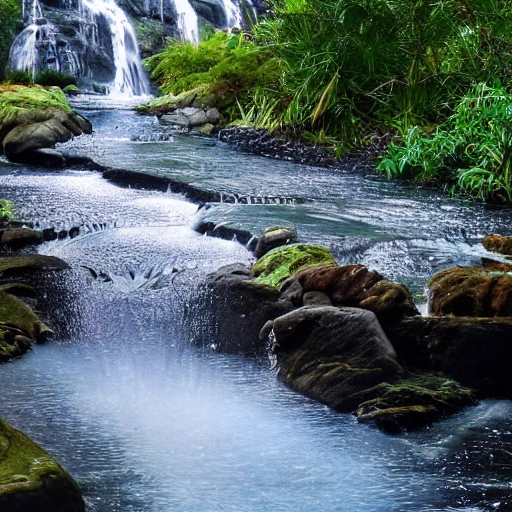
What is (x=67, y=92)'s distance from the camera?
58.2 ft

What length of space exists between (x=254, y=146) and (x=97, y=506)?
28.0ft

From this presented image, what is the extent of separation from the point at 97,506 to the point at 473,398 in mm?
2003

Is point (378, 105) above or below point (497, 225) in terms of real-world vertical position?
above

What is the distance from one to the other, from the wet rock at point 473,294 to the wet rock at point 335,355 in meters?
0.71

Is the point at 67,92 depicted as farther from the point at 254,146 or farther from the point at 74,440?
the point at 74,440

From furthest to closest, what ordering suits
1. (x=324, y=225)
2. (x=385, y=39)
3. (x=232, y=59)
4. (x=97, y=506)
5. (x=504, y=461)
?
(x=232, y=59) → (x=385, y=39) → (x=324, y=225) → (x=504, y=461) → (x=97, y=506)

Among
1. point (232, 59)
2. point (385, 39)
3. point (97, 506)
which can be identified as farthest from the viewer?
point (232, 59)

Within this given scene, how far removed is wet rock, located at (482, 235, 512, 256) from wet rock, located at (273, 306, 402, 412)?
219 cm

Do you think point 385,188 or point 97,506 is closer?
point 97,506

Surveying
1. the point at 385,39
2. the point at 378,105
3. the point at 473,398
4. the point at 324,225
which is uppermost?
the point at 385,39

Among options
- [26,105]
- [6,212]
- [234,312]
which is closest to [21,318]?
[234,312]

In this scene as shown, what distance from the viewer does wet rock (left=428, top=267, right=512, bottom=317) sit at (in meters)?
4.90

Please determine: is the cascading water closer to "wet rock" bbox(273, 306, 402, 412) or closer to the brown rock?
the brown rock

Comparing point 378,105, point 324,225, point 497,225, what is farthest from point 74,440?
point 378,105
